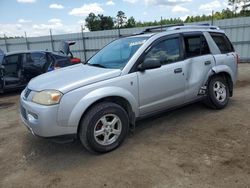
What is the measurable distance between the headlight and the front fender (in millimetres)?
266

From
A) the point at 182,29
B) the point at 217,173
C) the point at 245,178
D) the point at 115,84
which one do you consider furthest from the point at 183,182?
the point at 182,29

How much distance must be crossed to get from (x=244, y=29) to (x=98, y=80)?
1222 cm

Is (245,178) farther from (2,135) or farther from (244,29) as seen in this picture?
(244,29)

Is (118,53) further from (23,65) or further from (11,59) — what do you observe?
(11,59)

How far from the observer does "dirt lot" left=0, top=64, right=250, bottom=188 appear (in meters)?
3.20

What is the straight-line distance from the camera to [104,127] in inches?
152

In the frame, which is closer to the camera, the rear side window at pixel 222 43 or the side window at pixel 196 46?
the side window at pixel 196 46

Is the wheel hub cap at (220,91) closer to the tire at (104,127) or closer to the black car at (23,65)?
the tire at (104,127)

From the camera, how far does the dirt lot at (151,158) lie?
3.20 metres

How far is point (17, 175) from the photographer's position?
352 centimetres

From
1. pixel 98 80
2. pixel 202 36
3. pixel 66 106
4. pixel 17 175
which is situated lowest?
pixel 17 175

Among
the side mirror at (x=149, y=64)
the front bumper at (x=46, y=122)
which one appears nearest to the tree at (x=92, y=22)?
the side mirror at (x=149, y=64)

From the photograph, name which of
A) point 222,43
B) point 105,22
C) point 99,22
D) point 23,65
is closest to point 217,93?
point 222,43

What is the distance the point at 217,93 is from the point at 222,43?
1079mm
